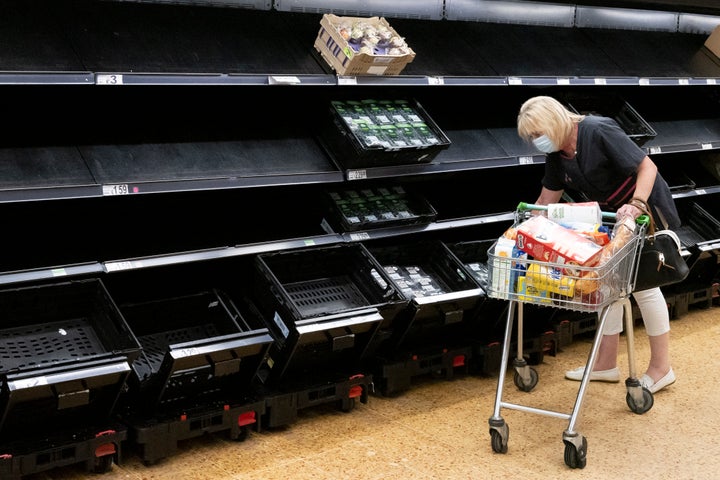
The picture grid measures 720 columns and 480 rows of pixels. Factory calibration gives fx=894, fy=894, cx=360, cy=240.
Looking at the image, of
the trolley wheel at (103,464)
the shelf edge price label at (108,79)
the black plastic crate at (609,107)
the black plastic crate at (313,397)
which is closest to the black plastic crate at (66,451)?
the trolley wheel at (103,464)

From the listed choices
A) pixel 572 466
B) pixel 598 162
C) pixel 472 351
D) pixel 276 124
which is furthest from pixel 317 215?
pixel 572 466

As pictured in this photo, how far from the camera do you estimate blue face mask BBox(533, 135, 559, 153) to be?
3.72 metres

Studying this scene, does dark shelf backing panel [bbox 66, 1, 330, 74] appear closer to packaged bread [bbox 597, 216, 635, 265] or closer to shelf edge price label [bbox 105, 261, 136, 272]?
shelf edge price label [bbox 105, 261, 136, 272]

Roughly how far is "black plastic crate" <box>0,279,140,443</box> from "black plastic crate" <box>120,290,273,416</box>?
0.17 meters

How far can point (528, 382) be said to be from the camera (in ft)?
14.1

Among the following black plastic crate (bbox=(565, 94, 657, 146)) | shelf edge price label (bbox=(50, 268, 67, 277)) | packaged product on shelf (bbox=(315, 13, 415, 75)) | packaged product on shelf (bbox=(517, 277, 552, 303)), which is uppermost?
packaged product on shelf (bbox=(315, 13, 415, 75))

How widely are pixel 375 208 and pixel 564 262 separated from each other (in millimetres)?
1211

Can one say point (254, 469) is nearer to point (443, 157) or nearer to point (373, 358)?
point (373, 358)

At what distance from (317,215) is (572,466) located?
1644 mm

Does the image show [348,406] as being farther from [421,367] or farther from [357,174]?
[357,174]

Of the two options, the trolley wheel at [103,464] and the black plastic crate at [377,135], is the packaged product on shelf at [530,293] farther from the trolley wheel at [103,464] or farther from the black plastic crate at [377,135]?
the trolley wheel at [103,464]

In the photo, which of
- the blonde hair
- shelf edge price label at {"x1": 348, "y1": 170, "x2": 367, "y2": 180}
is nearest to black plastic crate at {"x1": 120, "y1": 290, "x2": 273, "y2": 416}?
shelf edge price label at {"x1": 348, "y1": 170, "x2": 367, "y2": 180}

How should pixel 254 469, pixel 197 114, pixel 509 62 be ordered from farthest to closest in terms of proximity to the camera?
pixel 509 62 → pixel 197 114 → pixel 254 469

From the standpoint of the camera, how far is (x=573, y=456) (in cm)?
349
